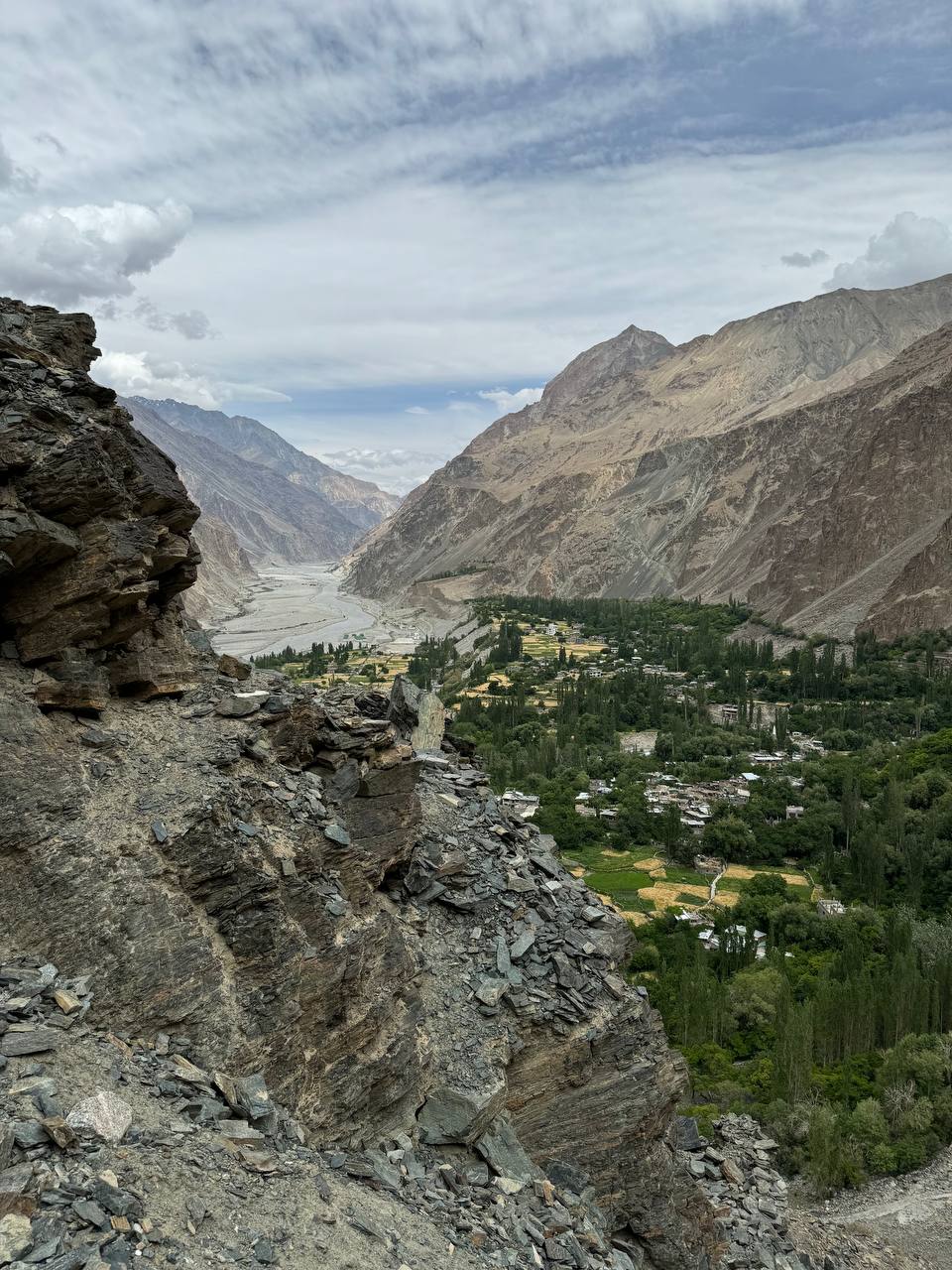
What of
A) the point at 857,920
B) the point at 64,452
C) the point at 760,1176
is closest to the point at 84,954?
the point at 64,452

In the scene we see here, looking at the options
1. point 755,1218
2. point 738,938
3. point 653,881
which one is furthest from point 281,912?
point 653,881

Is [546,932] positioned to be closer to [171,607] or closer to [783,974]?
[171,607]

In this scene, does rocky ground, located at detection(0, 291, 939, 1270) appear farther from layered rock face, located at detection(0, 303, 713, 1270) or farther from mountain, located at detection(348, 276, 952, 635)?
mountain, located at detection(348, 276, 952, 635)

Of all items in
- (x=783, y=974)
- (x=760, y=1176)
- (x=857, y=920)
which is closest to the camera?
(x=760, y=1176)

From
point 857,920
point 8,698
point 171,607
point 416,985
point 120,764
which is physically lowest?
point 857,920

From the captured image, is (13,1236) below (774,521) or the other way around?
below

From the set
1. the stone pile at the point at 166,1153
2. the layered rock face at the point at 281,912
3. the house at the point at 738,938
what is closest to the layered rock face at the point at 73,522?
the layered rock face at the point at 281,912

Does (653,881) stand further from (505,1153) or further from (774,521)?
(774,521)
